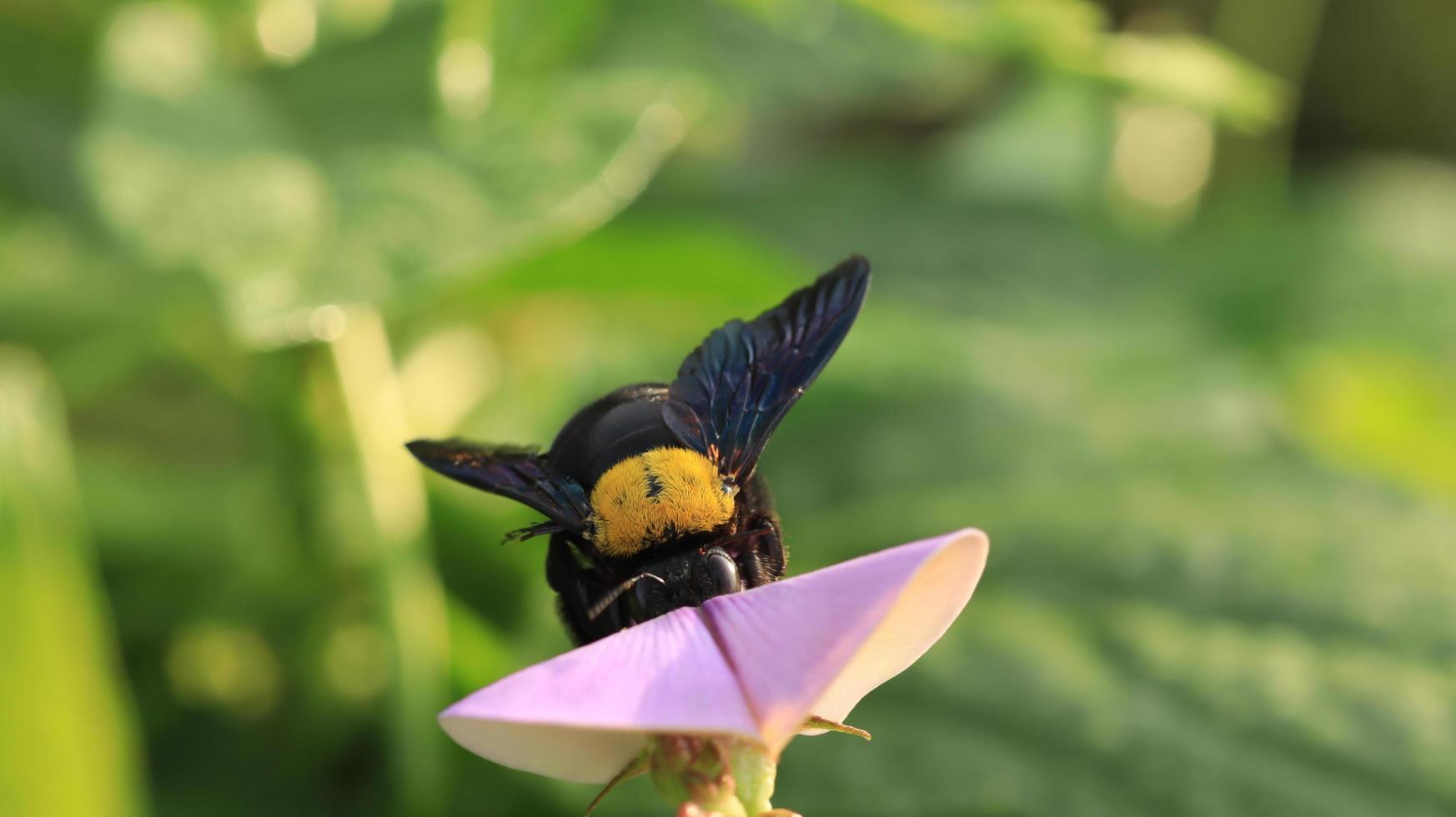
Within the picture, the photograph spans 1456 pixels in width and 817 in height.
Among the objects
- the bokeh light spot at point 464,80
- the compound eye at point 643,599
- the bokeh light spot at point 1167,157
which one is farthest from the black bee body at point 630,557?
the bokeh light spot at point 1167,157

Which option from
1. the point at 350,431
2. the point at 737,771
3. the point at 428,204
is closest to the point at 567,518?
the point at 737,771

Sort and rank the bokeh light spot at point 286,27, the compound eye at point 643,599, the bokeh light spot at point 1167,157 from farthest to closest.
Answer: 1. the bokeh light spot at point 1167,157
2. the bokeh light spot at point 286,27
3. the compound eye at point 643,599

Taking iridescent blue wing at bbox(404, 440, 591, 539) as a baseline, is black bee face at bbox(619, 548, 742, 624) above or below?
below

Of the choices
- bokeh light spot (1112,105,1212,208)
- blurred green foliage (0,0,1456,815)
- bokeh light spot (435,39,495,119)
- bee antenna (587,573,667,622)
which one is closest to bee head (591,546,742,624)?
bee antenna (587,573,667,622)

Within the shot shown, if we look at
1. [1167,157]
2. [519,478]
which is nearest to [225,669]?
[519,478]

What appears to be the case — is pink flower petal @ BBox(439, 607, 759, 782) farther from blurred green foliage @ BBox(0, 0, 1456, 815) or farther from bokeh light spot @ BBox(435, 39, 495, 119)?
bokeh light spot @ BBox(435, 39, 495, 119)

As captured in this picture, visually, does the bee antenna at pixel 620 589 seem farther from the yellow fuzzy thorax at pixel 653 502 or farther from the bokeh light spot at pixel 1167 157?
the bokeh light spot at pixel 1167 157

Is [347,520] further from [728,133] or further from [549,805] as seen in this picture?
[728,133]
